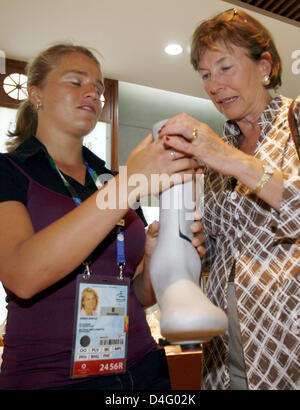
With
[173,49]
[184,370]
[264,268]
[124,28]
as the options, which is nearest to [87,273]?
[264,268]

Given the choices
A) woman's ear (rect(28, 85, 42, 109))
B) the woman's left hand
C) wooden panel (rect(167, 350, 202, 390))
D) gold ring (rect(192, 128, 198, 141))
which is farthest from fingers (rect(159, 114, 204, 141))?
wooden panel (rect(167, 350, 202, 390))

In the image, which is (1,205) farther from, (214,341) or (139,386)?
(214,341)

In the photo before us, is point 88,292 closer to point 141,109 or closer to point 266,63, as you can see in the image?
point 266,63

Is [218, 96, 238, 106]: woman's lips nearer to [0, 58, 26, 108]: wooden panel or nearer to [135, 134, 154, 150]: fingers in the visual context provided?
[135, 134, 154, 150]: fingers

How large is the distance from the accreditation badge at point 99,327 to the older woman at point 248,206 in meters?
0.26

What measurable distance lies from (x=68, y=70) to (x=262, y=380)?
890 mm

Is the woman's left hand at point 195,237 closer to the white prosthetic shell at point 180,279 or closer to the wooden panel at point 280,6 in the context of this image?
the white prosthetic shell at point 180,279

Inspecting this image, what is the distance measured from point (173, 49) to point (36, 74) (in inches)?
90.9

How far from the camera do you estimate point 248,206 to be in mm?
976

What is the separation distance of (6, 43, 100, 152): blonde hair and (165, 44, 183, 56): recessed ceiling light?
2.18m

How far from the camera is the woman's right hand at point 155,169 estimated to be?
759 millimetres

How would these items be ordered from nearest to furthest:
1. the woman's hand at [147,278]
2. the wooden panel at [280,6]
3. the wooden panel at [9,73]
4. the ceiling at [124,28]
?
the woman's hand at [147,278] < the ceiling at [124,28] < the wooden panel at [280,6] < the wooden panel at [9,73]

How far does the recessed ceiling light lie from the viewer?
3.19 meters

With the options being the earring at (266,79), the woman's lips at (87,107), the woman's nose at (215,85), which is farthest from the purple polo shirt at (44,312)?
the earring at (266,79)
